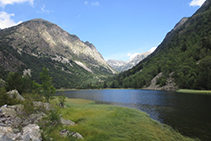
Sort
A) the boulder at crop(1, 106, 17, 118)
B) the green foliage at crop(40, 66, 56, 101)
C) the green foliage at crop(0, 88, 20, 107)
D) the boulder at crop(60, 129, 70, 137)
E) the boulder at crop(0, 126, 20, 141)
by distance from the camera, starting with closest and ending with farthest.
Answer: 1. the boulder at crop(0, 126, 20, 141)
2. the boulder at crop(60, 129, 70, 137)
3. the boulder at crop(1, 106, 17, 118)
4. the green foliage at crop(0, 88, 20, 107)
5. the green foliage at crop(40, 66, 56, 101)

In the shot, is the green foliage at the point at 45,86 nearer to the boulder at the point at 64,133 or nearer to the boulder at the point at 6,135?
the boulder at the point at 64,133

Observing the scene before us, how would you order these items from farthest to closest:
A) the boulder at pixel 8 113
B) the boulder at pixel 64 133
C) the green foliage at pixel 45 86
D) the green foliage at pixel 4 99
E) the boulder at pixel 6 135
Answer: the green foliage at pixel 45 86 < the green foliage at pixel 4 99 < the boulder at pixel 8 113 < the boulder at pixel 64 133 < the boulder at pixel 6 135

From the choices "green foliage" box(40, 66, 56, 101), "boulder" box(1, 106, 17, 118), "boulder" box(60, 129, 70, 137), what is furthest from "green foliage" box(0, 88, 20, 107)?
"green foliage" box(40, 66, 56, 101)

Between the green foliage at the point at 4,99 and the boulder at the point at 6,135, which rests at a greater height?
the green foliage at the point at 4,99

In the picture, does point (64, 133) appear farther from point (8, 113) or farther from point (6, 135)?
point (8, 113)

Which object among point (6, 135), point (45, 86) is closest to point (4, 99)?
point (6, 135)

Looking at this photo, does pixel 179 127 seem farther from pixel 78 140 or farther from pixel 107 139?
pixel 78 140

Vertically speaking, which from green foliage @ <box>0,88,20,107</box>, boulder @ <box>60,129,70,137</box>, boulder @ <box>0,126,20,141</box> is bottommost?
boulder @ <box>60,129,70,137</box>

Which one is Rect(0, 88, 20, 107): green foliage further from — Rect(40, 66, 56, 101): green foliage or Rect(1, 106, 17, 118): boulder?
Rect(40, 66, 56, 101): green foliage

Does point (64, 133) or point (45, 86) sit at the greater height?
point (45, 86)

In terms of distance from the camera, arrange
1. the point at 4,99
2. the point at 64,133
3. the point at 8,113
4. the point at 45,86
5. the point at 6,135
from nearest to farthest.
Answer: the point at 6,135 → the point at 64,133 → the point at 8,113 → the point at 4,99 → the point at 45,86

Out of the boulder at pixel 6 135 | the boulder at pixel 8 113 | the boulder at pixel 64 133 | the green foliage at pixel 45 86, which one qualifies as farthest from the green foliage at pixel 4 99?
the green foliage at pixel 45 86

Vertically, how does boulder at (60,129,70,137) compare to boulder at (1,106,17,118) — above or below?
below

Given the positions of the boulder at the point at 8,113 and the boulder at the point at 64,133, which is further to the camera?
the boulder at the point at 8,113
